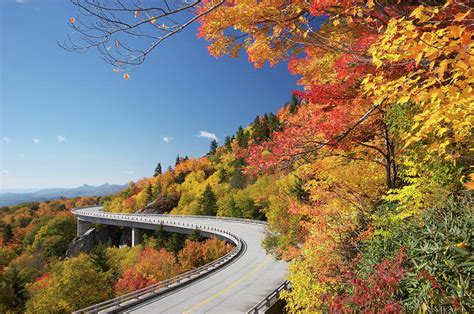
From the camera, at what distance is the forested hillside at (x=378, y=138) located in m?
4.51

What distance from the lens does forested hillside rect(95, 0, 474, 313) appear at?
4512 millimetres

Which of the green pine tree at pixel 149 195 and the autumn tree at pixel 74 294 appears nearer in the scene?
the autumn tree at pixel 74 294

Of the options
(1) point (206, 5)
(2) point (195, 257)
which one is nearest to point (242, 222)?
(2) point (195, 257)

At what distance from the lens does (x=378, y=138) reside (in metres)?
11.9

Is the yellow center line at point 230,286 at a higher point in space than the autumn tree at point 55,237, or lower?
higher

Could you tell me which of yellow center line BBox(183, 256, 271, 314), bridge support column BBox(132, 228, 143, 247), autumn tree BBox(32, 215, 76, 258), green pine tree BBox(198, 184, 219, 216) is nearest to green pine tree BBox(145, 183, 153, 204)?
autumn tree BBox(32, 215, 76, 258)

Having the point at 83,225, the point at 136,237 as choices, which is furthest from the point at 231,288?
the point at 83,225

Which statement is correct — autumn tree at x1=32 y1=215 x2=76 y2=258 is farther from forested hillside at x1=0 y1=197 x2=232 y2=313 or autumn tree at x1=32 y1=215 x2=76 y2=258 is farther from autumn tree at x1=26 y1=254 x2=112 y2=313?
autumn tree at x1=26 y1=254 x2=112 y2=313

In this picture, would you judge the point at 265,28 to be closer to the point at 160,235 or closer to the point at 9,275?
the point at 9,275

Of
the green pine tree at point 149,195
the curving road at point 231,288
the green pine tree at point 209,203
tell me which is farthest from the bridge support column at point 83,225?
the curving road at point 231,288

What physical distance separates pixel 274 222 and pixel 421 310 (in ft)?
65.6

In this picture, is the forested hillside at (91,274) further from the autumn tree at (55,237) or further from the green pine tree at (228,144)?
the green pine tree at (228,144)

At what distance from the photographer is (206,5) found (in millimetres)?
5520

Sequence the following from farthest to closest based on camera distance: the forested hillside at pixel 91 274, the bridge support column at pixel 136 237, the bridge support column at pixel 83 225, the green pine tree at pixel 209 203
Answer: the bridge support column at pixel 83 225 < the bridge support column at pixel 136 237 < the green pine tree at pixel 209 203 < the forested hillside at pixel 91 274
